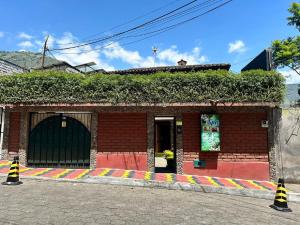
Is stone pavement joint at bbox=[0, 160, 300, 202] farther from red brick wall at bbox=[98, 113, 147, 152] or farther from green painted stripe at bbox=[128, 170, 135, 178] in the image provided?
red brick wall at bbox=[98, 113, 147, 152]

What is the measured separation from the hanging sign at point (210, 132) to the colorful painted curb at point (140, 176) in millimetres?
1457

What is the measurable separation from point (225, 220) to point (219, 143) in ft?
19.1

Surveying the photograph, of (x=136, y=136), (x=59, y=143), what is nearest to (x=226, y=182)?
(x=136, y=136)

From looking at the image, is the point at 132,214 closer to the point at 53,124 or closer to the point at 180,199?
the point at 180,199

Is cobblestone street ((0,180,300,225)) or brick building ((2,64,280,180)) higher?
brick building ((2,64,280,180))

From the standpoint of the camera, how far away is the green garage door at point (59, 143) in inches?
496

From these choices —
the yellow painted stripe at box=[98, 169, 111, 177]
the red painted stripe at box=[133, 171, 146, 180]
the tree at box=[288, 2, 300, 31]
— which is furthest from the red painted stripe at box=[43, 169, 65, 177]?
the tree at box=[288, 2, 300, 31]

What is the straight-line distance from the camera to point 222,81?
1193 centimetres

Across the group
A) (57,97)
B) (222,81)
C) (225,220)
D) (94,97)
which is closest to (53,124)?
(57,97)

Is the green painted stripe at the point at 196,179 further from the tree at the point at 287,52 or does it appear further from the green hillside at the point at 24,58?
the green hillside at the point at 24,58

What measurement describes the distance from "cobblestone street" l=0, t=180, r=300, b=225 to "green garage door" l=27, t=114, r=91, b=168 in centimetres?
312

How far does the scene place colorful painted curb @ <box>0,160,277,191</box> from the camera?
10352 millimetres

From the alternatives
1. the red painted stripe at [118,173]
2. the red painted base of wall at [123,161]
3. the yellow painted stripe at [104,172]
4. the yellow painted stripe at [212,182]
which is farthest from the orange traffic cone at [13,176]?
the yellow painted stripe at [212,182]

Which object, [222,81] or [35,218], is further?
[222,81]
